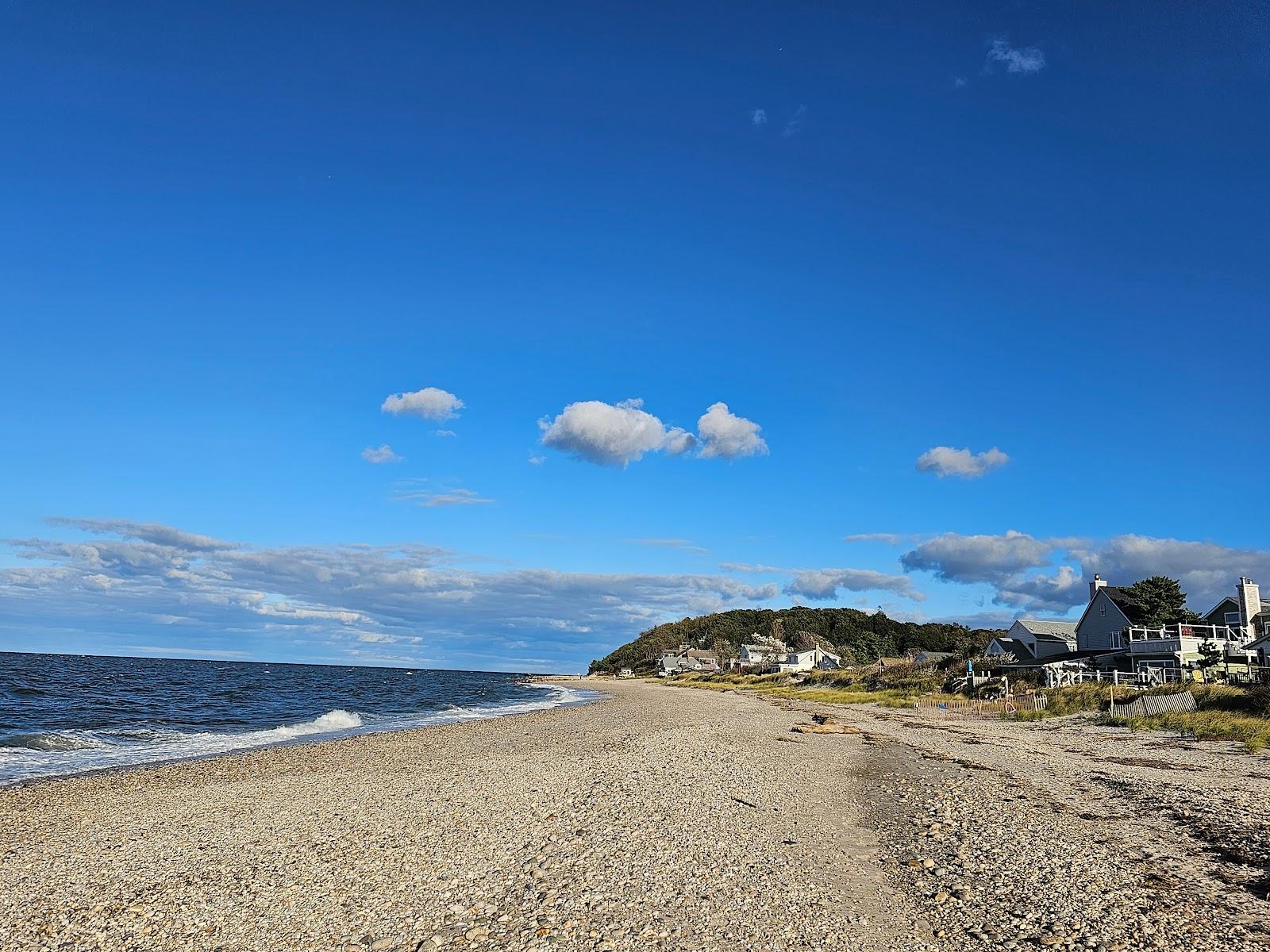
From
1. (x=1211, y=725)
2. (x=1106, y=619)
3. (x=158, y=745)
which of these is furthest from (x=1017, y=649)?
(x=158, y=745)

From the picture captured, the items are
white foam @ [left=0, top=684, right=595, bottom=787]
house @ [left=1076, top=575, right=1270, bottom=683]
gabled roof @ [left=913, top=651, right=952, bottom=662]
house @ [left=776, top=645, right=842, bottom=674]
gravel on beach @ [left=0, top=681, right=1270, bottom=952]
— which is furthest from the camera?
house @ [left=776, top=645, right=842, bottom=674]

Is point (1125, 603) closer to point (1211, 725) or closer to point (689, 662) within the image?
point (1211, 725)

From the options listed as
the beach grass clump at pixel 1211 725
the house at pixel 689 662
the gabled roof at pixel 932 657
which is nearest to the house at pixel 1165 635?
the beach grass clump at pixel 1211 725

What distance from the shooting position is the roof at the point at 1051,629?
60375mm

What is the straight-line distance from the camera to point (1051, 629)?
2424 inches

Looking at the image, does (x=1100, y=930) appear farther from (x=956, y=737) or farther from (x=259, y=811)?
(x=956, y=737)

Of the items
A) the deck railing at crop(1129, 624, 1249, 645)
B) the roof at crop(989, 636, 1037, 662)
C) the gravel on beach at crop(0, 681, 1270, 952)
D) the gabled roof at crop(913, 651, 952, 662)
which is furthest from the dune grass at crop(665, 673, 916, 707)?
the gravel on beach at crop(0, 681, 1270, 952)

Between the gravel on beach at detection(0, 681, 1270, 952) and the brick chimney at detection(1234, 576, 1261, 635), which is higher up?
the brick chimney at detection(1234, 576, 1261, 635)

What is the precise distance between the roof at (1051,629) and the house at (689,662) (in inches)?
3116

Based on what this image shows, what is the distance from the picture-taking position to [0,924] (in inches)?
334

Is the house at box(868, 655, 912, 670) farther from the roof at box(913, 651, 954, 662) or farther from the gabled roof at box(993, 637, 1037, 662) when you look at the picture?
the gabled roof at box(993, 637, 1037, 662)

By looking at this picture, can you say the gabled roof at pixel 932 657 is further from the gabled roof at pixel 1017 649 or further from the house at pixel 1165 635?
the house at pixel 1165 635

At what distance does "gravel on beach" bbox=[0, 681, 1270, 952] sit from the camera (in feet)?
26.7

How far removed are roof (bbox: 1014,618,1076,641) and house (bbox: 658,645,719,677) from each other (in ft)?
260
